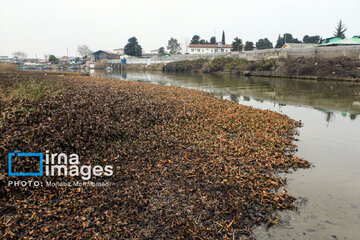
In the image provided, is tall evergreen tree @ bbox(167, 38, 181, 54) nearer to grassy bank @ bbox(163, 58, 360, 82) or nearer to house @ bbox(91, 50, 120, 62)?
house @ bbox(91, 50, 120, 62)

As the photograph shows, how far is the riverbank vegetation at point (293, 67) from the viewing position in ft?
Result: 91.7

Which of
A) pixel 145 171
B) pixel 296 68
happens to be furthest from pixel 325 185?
pixel 296 68

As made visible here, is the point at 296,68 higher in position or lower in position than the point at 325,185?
higher

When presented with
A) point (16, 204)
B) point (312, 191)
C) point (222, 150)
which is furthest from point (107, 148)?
point (312, 191)

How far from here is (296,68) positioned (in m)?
32.4

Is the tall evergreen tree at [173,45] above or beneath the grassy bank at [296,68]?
above

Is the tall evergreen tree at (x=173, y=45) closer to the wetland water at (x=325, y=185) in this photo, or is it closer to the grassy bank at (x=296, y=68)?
the grassy bank at (x=296, y=68)

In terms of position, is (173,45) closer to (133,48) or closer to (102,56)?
(133,48)

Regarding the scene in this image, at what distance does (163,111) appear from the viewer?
9320 millimetres

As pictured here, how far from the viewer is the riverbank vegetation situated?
2794 centimetres

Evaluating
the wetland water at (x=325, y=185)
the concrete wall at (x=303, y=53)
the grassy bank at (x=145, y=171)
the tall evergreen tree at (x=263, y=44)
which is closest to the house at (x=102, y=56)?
the tall evergreen tree at (x=263, y=44)

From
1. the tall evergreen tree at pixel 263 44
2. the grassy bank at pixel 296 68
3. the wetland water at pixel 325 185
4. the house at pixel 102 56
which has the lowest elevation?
the wetland water at pixel 325 185

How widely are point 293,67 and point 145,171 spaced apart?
33873 mm

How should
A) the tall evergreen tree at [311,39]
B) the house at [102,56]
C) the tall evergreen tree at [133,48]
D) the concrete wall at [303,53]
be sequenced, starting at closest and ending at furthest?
1. the concrete wall at [303,53]
2. the tall evergreen tree at [311,39]
3. the tall evergreen tree at [133,48]
4. the house at [102,56]
